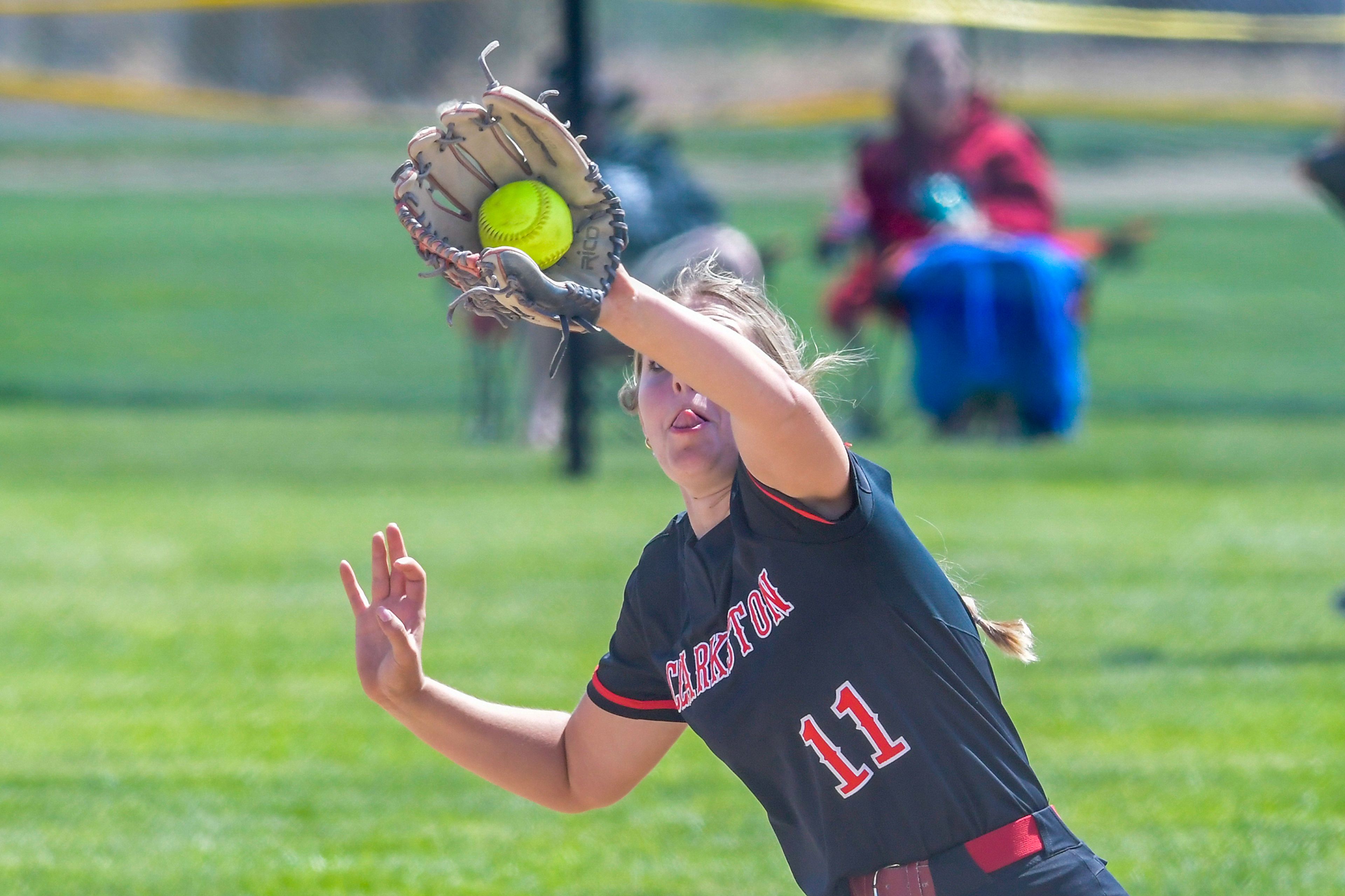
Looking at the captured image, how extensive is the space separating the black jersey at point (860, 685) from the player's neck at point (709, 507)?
0.06 meters

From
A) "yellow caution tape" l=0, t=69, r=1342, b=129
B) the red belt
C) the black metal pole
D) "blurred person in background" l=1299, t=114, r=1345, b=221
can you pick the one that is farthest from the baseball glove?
"yellow caution tape" l=0, t=69, r=1342, b=129

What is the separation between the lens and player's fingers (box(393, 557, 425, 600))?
2846 mm

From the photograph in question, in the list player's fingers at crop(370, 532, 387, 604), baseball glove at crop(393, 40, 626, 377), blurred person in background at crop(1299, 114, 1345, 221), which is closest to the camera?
baseball glove at crop(393, 40, 626, 377)

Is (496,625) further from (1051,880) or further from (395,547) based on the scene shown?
(1051,880)

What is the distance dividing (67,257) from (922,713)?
22.2 metres

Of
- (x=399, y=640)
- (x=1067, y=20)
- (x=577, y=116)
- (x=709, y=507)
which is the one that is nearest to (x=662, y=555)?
(x=709, y=507)

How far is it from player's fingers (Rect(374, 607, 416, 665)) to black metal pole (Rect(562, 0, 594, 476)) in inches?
257

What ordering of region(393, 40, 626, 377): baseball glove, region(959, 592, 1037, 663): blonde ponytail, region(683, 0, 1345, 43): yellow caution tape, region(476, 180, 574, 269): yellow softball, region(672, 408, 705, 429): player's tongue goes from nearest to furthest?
region(393, 40, 626, 377): baseball glove < region(476, 180, 574, 269): yellow softball < region(672, 408, 705, 429): player's tongue < region(959, 592, 1037, 663): blonde ponytail < region(683, 0, 1345, 43): yellow caution tape

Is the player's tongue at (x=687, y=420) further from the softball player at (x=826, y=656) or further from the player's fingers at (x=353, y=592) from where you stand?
the player's fingers at (x=353, y=592)

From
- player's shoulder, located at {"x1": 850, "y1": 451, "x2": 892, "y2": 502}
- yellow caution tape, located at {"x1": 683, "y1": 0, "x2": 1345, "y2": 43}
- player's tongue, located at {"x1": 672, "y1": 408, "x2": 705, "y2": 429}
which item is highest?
player's tongue, located at {"x1": 672, "y1": 408, "x2": 705, "y2": 429}

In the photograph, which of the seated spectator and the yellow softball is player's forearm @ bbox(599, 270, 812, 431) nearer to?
the yellow softball

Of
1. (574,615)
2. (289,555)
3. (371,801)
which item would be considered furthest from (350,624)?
(371,801)

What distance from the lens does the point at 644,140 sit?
10977mm

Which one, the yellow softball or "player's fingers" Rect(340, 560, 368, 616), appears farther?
"player's fingers" Rect(340, 560, 368, 616)
